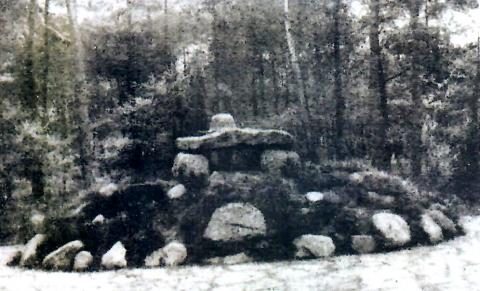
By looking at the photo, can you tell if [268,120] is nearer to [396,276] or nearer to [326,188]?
[326,188]

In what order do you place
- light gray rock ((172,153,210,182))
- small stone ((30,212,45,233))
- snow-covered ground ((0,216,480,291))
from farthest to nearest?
light gray rock ((172,153,210,182))
small stone ((30,212,45,233))
snow-covered ground ((0,216,480,291))

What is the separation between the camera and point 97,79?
673 centimetres

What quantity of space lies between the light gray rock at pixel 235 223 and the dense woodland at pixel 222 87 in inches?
51.6

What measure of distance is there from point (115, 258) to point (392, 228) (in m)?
3.50

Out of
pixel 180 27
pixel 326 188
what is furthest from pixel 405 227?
pixel 180 27

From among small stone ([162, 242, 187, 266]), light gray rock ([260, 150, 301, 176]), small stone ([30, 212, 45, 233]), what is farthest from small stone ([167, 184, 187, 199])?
small stone ([30, 212, 45, 233])

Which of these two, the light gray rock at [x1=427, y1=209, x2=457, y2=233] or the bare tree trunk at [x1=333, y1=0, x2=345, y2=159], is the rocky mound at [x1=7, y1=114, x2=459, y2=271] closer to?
the light gray rock at [x1=427, y1=209, x2=457, y2=233]

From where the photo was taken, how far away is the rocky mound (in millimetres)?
6336

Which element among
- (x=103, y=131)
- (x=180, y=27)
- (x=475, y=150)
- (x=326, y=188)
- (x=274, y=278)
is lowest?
(x=274, y=278)

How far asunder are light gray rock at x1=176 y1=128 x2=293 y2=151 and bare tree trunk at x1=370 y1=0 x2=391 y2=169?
5.46 ft

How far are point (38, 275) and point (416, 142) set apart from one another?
5414mm

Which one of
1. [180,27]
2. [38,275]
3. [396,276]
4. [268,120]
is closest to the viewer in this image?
[396,276]

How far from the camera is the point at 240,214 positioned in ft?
22.0

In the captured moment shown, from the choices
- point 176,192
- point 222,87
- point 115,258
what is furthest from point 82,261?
point 222,87
